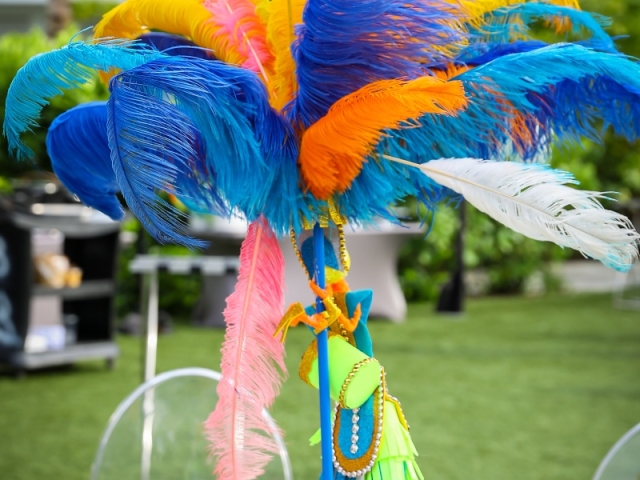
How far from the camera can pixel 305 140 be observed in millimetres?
1703

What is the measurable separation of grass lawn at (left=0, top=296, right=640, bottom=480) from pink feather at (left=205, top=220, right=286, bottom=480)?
4.24 feet

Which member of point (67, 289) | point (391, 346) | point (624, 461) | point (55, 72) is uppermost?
point (55, 72)

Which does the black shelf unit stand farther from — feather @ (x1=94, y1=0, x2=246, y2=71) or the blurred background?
feather @ (x1=94, y1=0, x2=246, y2=71)

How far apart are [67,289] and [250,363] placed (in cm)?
442

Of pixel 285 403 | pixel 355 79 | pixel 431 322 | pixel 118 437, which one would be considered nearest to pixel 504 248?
pixel 431 322

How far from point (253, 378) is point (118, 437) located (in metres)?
1.00

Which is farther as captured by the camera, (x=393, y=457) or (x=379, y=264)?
(x=379, y=264)

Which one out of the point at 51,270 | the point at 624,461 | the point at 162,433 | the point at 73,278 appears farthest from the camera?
the point at 73,278

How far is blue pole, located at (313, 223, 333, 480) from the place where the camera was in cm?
181

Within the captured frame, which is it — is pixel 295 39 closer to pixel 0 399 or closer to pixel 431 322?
pixel 0 399

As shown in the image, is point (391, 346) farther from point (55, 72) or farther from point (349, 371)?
point (55, 72)

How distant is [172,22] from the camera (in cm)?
187

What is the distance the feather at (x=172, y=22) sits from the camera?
182cm

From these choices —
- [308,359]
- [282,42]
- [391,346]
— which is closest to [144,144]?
[282,42]
